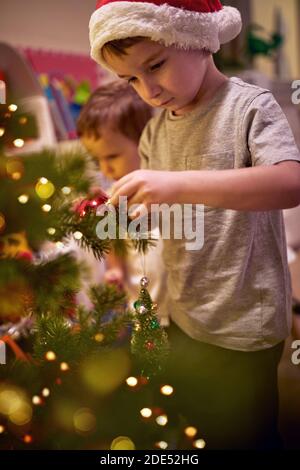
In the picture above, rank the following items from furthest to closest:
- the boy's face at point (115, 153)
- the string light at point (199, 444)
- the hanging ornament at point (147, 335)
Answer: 1. the boy's face at point (115, 153)
2. the string light at point (199, 444)
3. the hanging ornament at point (147, 335)

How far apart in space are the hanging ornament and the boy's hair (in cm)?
40

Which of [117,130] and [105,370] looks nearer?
[105,370]

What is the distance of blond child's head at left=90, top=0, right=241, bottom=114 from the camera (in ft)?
1.72

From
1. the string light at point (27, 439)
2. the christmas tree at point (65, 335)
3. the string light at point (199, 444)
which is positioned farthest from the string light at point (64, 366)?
the string light at point (199, 444)

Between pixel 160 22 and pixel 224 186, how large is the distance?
198mm

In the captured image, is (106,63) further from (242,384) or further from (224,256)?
(242,384)

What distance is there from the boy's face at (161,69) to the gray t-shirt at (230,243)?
Answer: 0.14 feet

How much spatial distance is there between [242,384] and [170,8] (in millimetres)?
512

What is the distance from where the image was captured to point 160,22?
528 millimetres

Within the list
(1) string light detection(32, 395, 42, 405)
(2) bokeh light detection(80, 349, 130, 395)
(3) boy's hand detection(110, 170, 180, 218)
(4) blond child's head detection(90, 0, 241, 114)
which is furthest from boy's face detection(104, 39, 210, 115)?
(1) string light detection(32, 395, 42, 405)

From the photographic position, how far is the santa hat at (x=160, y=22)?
0.52m

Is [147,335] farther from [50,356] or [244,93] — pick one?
[244,93]

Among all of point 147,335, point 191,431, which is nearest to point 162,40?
point 147,335

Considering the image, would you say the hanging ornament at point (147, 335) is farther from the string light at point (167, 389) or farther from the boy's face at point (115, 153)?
the boy's face at point (115, 153)
